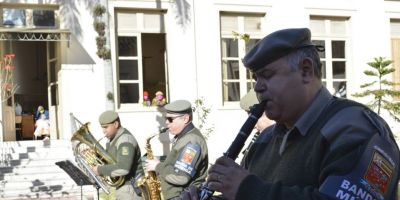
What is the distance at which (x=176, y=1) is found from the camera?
15.9 meters

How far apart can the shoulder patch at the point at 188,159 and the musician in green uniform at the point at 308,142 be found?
9.85 feet

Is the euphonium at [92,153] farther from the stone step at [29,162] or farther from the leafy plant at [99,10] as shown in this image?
the leafy plant at [99,10]

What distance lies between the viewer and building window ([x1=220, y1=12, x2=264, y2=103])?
647 inches

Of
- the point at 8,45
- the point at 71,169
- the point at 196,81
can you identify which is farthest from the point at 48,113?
the point at 71,169

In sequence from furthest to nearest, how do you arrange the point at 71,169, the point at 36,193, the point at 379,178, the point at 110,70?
the point at 110,70 → the point at 36,193 → the point at 71,169 → the point at 379,178

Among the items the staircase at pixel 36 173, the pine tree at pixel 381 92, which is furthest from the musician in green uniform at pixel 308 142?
the pine tree at pixel 381 92

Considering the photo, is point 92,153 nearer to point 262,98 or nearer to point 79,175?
point 79,175

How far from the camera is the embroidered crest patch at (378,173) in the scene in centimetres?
198

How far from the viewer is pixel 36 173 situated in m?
13.7

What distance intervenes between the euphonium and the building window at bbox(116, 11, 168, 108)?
25.3ft

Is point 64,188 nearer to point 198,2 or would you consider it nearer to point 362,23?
point 198,2

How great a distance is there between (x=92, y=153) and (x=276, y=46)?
17.9 ft

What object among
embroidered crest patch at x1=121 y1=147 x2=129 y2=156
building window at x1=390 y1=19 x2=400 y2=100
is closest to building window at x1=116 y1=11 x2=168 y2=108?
building window at x1=390 y1=19 x2=400 y2=100

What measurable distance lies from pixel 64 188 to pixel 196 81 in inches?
172
